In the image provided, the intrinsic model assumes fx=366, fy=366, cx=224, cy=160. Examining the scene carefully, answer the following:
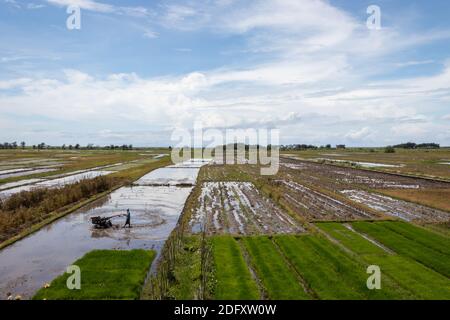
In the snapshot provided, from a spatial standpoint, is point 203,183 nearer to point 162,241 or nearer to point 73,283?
point 162,241

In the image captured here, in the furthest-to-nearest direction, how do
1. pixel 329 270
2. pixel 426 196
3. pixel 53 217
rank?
pixel 426 196, pixel 53 217, pixel 329 270

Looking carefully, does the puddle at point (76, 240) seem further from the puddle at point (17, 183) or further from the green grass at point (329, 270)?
the puddle at point (17, 183)

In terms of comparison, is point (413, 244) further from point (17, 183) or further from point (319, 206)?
point (17, 183)

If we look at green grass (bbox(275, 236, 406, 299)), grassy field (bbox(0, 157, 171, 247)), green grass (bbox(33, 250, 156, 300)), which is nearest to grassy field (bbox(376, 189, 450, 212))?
green grass (bbox(275, 236, 406, 299))

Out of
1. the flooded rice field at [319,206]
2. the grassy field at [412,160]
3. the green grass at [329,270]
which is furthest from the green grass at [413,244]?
the grassy field at [412,160]

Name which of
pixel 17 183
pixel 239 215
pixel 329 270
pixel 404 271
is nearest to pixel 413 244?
pixel 404 271

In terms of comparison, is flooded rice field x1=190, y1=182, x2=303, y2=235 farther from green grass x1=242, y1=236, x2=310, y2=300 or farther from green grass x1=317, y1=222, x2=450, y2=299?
green grass x1=317, y1=222, x2=450, y2=299
